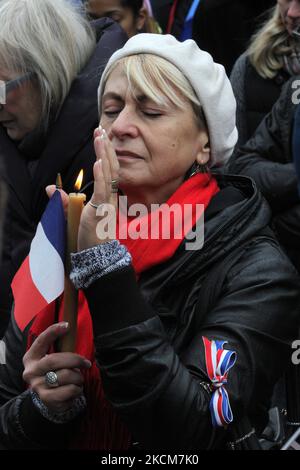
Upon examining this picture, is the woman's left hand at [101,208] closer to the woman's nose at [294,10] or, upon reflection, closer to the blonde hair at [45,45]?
the blonde hair at [45,45]

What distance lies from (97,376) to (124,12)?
2432 millimetres

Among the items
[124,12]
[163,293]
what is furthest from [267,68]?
[163,293]

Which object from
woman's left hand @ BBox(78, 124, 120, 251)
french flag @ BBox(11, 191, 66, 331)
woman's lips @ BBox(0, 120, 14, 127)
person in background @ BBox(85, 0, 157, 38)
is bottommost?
woman's lips @ BBox(0, 120, 14, 127)

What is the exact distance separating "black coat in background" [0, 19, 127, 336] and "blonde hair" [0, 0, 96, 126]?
54 millimetres

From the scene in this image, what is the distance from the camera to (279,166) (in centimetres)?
340

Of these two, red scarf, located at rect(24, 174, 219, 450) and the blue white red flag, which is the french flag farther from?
the blue white red flag

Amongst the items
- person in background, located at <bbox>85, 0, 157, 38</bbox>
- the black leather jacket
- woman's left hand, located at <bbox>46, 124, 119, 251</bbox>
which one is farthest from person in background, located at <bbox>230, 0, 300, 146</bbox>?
woman's left hand, located at <bbox>46, 124, 119, 251</bbox>

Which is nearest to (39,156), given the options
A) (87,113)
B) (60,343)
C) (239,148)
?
(87,113)

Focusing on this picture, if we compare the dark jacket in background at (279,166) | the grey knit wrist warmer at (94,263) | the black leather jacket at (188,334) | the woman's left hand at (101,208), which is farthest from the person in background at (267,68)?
the grey knit wrist warmer at (94,263)

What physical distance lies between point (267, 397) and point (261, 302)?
0.27 metres

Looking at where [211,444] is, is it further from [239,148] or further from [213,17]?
[213,17]

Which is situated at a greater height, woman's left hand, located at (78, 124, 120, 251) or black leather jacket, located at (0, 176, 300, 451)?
woman's left hand, located at (78, 124, 120, 251)

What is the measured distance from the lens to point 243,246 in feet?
7.20

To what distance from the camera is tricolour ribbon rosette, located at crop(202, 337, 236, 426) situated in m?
1.95
